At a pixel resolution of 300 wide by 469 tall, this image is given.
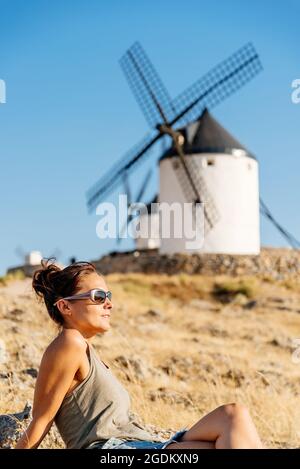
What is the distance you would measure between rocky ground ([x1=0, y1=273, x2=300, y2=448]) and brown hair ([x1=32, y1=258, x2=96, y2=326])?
0.40 meters

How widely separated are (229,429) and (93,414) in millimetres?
609

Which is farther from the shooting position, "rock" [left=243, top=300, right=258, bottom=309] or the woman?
"rock" [left=243, top=300, right=258, bottom=309]

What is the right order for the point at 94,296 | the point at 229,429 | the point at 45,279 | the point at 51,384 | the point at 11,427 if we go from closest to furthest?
1. the point at 229,429
2. the point at 51,384
3. the point at 94,296
4. the point at 45,279
5. the point at 11,427

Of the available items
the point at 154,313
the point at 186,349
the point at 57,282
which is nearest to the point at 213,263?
the point at 154,313

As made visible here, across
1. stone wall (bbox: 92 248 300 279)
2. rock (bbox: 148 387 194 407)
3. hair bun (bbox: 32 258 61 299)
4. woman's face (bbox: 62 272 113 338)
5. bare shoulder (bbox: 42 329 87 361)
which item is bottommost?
stone wall (bbox: 92 248 300 279)

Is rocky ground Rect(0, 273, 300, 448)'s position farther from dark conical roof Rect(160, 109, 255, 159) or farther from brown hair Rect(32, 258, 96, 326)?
dark conical roof Rect(160, 109, 255, 159)

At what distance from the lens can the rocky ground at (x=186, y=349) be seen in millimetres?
5691

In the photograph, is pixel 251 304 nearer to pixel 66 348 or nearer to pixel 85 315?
pixel 85 315

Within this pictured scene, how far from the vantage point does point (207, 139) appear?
91.4ft

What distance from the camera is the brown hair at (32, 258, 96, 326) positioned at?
3181 mm

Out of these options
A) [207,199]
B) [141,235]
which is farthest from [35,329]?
[141,235]

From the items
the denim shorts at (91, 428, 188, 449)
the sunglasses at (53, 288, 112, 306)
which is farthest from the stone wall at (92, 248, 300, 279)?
the denim shorts at (91, 428, 188, 449)

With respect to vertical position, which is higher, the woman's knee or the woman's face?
the woman's face

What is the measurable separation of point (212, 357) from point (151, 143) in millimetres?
17979
